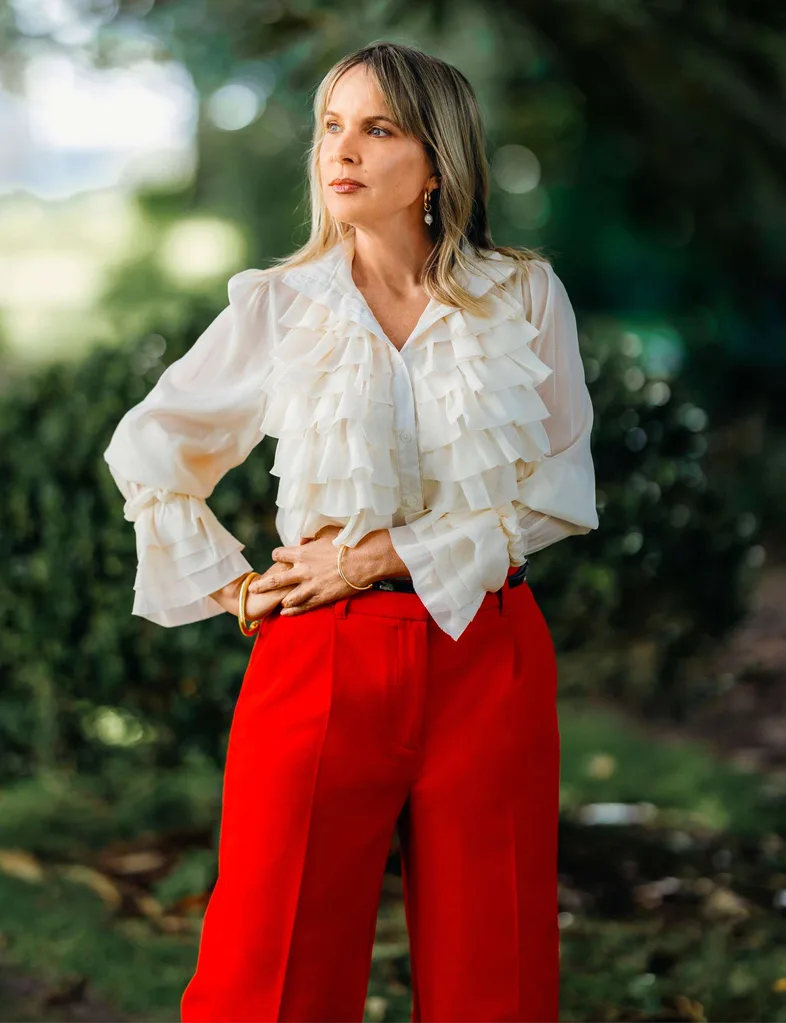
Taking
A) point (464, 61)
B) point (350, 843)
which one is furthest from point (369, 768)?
point (464, 61)

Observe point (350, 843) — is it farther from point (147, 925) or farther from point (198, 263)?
point (198, 263)

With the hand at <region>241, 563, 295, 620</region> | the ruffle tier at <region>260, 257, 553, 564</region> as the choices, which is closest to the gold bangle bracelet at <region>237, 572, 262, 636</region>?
the hand at <region>241, 563, 295, 620</region>

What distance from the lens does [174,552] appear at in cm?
221

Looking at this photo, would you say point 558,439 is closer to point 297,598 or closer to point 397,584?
point 397,584

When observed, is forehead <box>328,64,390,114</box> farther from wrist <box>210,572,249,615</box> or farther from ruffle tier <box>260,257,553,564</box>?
wrist <box>210,572,249,615</box>

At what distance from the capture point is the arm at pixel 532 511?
2.02m

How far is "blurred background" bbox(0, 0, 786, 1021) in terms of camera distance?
11.9 ft

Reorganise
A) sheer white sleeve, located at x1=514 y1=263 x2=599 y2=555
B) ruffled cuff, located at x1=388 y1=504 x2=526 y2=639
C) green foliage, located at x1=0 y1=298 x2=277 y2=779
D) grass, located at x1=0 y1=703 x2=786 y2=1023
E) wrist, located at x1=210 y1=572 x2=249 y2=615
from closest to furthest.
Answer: ruffled cuff, located at x1=388 y1=504 x2=526 y2=639 → sheer white sleeve, located at x1=514 y1=263 x2=599 y2=555 → wrist, located at x1=210 y1=572 x2=249 y2=615 → grass, located at x1=0 y1=703 x2=786 y2=1023 → green foliage, located at x1=0 y1=298 x2=277 y2=779

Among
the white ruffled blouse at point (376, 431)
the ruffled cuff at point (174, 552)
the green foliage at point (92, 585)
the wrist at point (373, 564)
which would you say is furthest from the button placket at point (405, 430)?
the green foliage at point (92, 585)

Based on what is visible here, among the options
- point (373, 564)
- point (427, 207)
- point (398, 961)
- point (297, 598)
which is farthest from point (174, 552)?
point (398, 961)

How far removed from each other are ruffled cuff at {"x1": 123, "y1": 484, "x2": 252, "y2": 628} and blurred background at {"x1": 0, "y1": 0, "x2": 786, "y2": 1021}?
42.1 inches

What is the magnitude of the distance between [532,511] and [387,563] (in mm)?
282

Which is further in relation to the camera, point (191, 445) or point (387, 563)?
point (191, 445)

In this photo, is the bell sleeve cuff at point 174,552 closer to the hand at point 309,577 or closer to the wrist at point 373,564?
the hand at point 309,577
